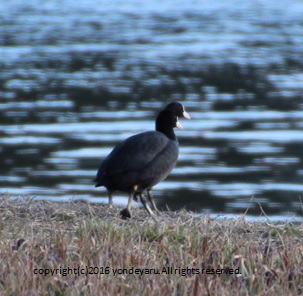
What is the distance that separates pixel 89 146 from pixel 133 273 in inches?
353

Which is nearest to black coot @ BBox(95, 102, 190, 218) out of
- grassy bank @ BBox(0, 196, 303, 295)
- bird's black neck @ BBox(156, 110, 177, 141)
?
bird's black neck @ BBox(156, 110, 177, 141)

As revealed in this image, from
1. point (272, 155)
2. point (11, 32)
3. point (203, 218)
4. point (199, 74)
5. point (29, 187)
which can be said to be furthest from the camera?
point (11, 32)

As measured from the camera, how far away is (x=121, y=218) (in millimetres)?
7098

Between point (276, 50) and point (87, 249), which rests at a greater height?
point (87, 249)

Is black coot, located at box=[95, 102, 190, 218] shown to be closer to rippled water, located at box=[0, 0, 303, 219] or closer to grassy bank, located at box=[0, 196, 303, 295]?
rippled water, located at box=[0, 0, 303, 219]

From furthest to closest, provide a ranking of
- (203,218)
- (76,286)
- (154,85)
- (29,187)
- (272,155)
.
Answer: (154,85) → (272,155) → (29,187) → (203,218) → (76,286)

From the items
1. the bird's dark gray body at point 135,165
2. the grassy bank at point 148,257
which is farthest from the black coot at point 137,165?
the grassy bank at point 148,257

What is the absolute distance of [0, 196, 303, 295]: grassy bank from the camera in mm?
5203

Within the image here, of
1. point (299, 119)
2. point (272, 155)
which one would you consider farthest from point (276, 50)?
point (272, 155)

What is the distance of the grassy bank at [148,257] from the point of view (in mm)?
5203

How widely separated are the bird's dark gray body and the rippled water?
536mm

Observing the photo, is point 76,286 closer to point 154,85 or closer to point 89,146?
point 89,146

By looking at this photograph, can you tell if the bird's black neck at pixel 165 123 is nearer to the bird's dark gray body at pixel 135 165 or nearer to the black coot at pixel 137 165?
the black coot at pixel 137 165

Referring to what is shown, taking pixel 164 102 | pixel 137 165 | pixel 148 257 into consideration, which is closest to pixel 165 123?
pixel 137 165
